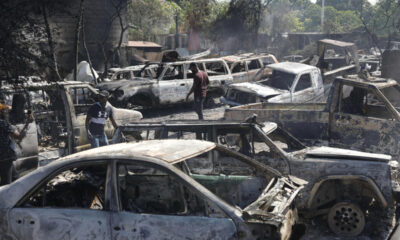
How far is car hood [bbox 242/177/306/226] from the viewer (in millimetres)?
3559

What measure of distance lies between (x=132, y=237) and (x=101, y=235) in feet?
0.87

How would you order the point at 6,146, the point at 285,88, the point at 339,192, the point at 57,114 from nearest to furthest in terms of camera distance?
1. the point at 339,192
2. the point at 6,146
3. the point at 57,114
4. the point at 285,88

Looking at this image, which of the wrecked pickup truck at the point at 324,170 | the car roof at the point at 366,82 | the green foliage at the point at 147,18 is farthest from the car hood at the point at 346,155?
the green foliage at the point at 147,18

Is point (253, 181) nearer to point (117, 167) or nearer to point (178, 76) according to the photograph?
point (117, 167)

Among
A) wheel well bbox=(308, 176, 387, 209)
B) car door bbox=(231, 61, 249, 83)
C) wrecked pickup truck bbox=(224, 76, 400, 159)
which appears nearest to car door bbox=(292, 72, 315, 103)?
car door bbox=(231, 61, 249, 83)

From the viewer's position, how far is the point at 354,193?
571 cm

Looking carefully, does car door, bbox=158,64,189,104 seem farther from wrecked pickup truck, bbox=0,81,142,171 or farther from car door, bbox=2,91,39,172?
car door, bbox=2,91,39,172

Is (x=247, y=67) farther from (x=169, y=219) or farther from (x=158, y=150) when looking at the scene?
(x=169, y=219)

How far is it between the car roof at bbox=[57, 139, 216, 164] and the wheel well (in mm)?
1886

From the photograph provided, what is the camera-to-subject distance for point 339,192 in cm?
575

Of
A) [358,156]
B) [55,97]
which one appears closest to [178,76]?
[55,97]

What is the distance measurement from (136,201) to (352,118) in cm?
504

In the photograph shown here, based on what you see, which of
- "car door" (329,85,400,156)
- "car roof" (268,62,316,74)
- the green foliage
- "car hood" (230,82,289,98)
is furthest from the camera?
the green foliage

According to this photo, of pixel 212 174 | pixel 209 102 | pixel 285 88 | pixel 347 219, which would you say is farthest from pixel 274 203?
pixel 209 102
